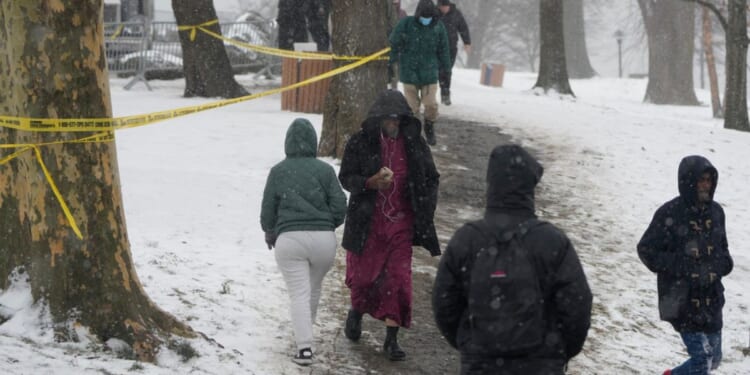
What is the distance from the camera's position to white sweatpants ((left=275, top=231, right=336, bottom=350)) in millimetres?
6516

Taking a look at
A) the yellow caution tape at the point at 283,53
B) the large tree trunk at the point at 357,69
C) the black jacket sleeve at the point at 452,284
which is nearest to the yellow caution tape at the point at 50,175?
the black jacket sleeve at the point at 452,284

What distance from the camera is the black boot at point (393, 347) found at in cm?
701

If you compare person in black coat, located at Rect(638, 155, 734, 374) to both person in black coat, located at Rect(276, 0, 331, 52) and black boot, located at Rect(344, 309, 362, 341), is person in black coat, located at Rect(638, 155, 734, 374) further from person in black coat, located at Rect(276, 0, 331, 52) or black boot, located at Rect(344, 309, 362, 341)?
person in black coat, located at Rect(276, 0, 331, 52)

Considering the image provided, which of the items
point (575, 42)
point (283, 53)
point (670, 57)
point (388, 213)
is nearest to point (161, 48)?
point (283, 53)

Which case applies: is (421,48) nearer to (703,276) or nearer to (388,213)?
(388,213)

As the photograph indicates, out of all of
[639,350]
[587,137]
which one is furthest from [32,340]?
[587,137]

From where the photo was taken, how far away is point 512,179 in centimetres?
426

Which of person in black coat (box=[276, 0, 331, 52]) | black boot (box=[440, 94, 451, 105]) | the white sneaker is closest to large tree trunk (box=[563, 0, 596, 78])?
person in black coat (box=[276, 0, 331, 52])

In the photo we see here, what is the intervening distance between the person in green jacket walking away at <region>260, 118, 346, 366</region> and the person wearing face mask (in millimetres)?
440

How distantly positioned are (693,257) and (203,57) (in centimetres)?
1403

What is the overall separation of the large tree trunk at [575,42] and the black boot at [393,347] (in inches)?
1557

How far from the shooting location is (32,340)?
19.0 feet

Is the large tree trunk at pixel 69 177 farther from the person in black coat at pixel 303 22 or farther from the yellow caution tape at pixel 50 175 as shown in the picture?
the person in black coat at pixel 303 22

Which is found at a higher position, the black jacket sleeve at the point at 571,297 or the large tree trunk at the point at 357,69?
the large tree trunk at the point at 357,69
